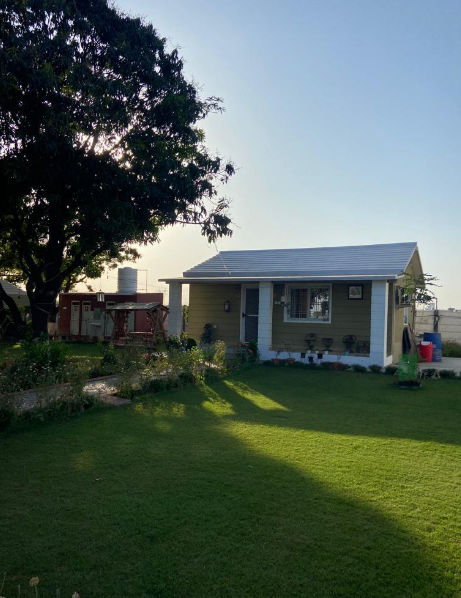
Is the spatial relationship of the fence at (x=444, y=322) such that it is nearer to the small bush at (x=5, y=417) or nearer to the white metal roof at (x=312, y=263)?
the white metal roof at (x=312, y=263)

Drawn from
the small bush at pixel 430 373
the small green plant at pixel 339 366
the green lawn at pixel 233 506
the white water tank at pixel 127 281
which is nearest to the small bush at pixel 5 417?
the green lawn at pixel 233 506

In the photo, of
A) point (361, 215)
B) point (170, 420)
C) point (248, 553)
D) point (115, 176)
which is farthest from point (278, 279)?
point (248, 553)

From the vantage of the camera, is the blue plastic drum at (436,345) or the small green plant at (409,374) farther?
the blue plastic drum at (436,345)

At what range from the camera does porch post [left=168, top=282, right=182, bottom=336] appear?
49.6 ft

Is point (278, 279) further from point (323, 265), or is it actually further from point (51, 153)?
point (51, 153)

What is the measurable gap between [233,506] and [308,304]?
35.1 feet

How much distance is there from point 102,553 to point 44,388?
4.23 meters

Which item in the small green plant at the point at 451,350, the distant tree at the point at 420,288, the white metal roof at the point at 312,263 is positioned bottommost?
the small green plant at the point at 451,350

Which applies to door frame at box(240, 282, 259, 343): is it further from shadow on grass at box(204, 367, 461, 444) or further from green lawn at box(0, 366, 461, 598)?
green lawn at box(0, 366, 461, 598)

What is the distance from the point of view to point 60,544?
3.06m

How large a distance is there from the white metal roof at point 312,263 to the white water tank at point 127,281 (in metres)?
5.88

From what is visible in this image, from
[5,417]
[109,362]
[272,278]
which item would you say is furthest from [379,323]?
[5,417]

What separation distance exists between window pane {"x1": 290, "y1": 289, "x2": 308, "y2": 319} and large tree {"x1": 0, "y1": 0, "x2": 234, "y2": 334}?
2.88 meters

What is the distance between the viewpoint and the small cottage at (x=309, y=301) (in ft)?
41.4
